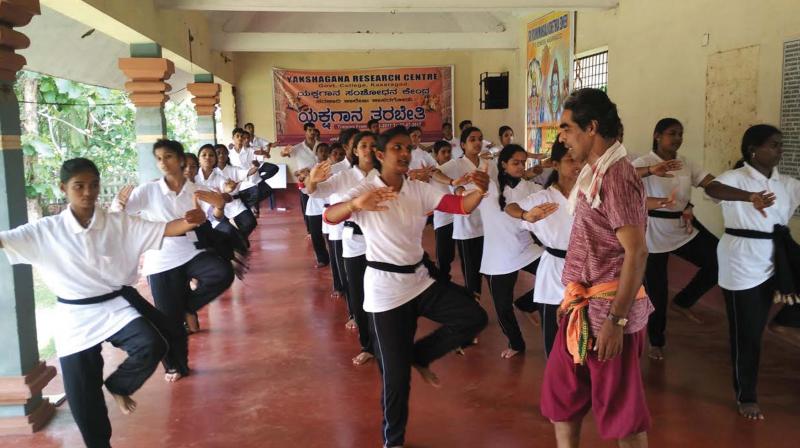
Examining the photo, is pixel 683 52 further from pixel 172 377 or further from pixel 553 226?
pixel 172 377

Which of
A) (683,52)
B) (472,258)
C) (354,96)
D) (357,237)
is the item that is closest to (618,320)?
(357,237)

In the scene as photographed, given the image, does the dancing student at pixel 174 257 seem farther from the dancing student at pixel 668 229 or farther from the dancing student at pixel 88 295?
the dancing student at pixel 668 229

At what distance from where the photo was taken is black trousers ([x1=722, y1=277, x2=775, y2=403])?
10.7 ft

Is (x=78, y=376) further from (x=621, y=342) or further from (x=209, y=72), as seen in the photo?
(x=209, y=72)

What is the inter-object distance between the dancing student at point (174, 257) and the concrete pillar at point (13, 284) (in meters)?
0.68

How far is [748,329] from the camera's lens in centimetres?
328

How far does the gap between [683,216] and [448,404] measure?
1.94 m

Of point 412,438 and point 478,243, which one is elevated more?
point 478,243

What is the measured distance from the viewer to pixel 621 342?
6.91 ft

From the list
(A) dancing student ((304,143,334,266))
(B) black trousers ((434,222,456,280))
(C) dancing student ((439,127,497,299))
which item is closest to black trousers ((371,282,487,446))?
(C) dancing student ((439,127,497,299))

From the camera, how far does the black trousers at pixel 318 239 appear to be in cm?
721

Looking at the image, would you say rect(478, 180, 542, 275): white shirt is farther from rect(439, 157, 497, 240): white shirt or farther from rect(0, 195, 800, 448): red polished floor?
rect(439, 157, 497, 240): white shirt

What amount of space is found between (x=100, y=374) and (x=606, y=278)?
213cm

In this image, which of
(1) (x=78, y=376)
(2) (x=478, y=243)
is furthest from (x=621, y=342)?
(2) (x=478, y=243)
